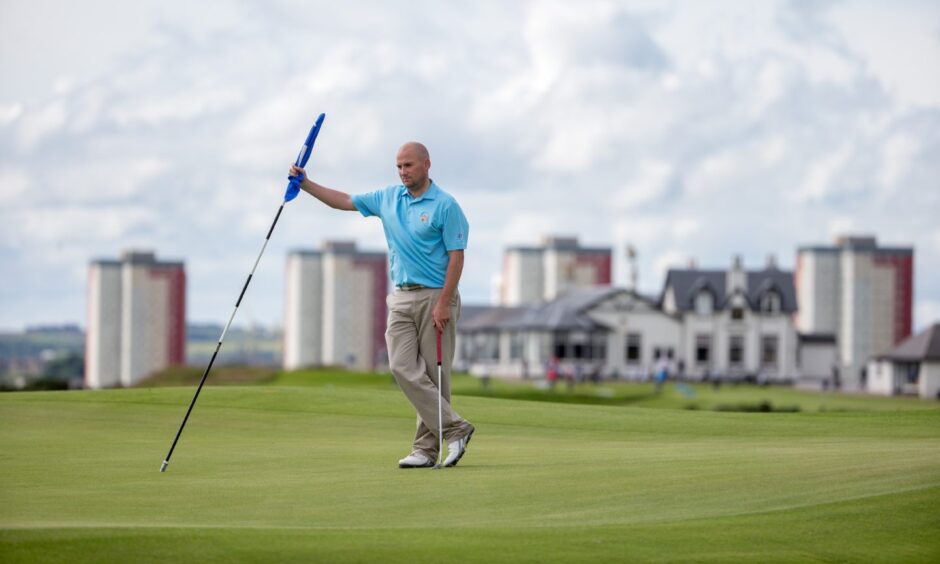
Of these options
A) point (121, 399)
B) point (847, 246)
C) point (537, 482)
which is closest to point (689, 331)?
point (847, 246)

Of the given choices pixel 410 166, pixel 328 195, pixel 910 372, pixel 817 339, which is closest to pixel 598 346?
pixel 817 339

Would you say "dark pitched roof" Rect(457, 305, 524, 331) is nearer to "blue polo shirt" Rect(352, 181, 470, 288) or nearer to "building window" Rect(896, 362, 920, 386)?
"building window" Rect(896, 362, 920, 386)

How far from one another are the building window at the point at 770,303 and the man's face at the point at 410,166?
339 ft

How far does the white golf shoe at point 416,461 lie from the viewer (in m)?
12.2

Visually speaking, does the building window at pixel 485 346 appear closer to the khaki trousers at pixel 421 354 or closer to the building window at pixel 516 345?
the building window at pixel 516 345

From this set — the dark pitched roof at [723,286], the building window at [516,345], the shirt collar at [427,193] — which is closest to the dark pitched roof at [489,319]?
the building window at [516,345]

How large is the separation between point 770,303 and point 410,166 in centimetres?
10385

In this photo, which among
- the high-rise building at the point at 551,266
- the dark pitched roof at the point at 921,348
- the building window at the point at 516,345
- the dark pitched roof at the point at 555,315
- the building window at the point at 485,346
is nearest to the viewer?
the dark pitched roof at the point at 921,348

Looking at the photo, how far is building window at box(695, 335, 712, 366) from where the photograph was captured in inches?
4488

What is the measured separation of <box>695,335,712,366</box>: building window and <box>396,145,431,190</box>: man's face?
10281 centimetres

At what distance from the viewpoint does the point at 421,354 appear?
1289 cm

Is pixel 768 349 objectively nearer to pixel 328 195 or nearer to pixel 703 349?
pixel 703 349

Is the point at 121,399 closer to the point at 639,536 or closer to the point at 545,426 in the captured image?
the point at 545,426

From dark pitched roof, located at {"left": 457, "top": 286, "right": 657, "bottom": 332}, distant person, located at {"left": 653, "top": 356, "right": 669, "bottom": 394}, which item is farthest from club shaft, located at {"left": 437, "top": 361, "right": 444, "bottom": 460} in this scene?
Result: dark pitched roof, located at {"left": 457, "top": 286, "right": 657, "bottom": 332}
